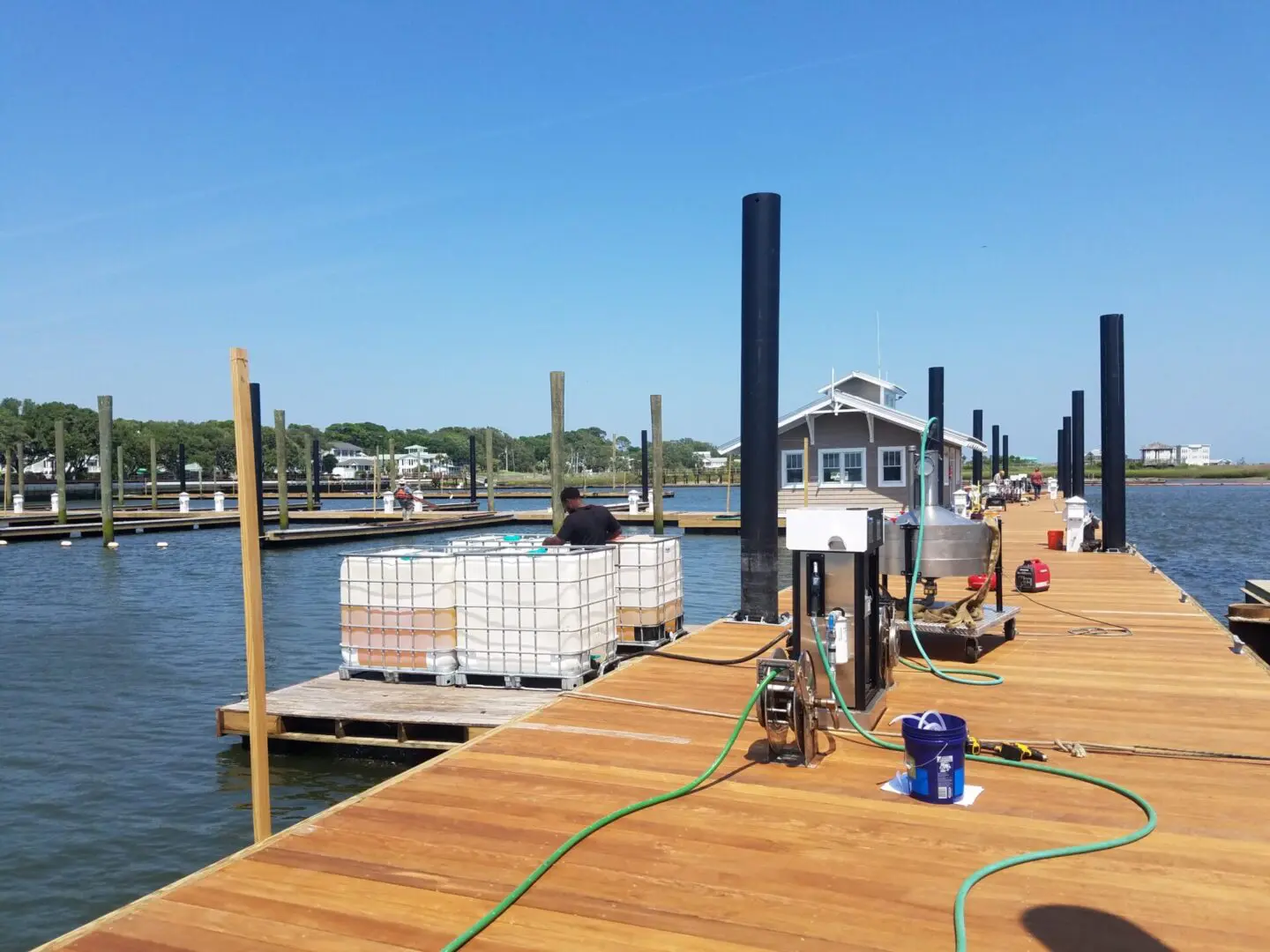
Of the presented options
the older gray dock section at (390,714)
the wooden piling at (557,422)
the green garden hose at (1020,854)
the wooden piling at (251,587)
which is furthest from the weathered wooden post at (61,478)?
the green garden hose at (1020,854)

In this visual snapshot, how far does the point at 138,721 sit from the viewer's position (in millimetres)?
11320

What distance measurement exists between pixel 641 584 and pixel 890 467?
2270 centimetres

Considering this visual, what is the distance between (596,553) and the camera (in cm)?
992

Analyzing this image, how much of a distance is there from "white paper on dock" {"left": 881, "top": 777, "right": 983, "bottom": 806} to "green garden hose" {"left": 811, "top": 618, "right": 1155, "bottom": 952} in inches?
21.0

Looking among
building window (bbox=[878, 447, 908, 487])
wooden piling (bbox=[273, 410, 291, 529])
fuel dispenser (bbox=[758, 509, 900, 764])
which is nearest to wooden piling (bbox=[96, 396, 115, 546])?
wooden piling (bbox=[273, 410, 291, 529])

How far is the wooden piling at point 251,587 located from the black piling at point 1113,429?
58.5 feet

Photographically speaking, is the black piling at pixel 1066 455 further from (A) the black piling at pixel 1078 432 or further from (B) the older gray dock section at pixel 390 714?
(B) the older gray dock section at pixel 390 714

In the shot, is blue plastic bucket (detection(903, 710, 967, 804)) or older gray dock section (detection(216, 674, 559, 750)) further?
older gray dock section (detection(216, 674, 559, 750))

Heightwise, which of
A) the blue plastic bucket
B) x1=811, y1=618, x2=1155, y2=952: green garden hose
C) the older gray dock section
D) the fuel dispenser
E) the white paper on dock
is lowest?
the older gray dock section

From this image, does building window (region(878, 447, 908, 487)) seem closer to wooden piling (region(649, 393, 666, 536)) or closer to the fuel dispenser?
wooden piling (region(649, 393, 666, 536))

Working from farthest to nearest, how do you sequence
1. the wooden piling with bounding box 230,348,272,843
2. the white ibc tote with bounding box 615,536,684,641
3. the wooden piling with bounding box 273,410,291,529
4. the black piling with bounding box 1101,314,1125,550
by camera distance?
the wooden piling with bounding box 273,410,291,529, the black piling with bounding box 1101,314,1125,550, the white ibc tote with bounding box 615,536,684,641, the wooden piling with bounding box 230,348,272,843

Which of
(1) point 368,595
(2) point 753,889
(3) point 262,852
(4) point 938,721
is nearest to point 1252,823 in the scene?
(4) point 938,721

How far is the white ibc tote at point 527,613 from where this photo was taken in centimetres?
948

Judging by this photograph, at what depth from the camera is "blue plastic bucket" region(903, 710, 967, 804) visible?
16.4 ft
